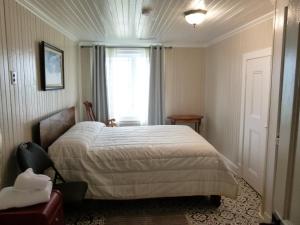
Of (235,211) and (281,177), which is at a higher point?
(281,177)

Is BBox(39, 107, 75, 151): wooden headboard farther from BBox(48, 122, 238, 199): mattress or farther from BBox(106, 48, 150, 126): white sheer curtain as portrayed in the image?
BBox(106, 48, 150, 126): white sheer curtain

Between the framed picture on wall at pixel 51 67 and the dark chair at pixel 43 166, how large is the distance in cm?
86

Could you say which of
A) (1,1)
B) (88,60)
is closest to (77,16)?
(1,1)

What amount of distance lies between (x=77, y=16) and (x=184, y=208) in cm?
271

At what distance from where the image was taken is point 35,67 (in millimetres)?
2637

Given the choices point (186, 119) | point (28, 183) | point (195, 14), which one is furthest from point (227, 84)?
point (28, 183)

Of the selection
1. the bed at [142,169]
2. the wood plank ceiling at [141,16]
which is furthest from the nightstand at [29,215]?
the wood plank ceiling at [141,16]

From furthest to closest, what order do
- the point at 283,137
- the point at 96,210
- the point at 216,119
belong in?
the point at 216,119
the point at 96,210
the point at 283,137

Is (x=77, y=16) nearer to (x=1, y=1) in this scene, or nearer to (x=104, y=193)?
(x=1, y=1)

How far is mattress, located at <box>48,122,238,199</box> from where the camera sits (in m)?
2.56

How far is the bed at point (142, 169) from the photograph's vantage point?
2561mm

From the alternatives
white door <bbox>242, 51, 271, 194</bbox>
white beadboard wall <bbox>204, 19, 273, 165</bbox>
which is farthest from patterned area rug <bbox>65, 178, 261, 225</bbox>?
white beadboard wall <bbox>204, 19, 273, 165</bbox>

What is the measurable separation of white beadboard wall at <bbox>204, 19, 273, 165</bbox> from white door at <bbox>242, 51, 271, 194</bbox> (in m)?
0.22

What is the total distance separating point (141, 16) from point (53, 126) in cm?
180
